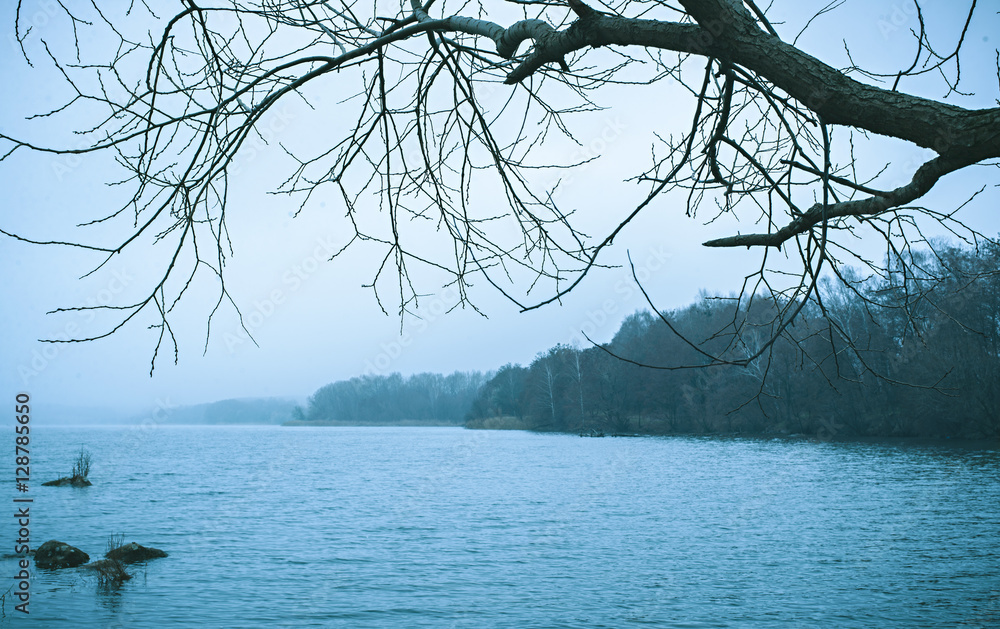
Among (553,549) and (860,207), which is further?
(553,549)

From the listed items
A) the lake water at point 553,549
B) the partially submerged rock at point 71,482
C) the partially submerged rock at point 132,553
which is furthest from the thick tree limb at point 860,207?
the partially submerged rock at point 71,482

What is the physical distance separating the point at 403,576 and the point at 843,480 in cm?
1713

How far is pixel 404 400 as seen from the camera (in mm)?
129000

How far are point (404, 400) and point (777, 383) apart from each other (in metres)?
89.8

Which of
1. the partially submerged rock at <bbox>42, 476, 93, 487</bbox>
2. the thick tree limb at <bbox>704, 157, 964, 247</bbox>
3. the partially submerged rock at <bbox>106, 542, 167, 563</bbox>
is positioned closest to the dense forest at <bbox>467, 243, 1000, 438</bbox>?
the thick tree limb at <bbox>704, 157, 964, 247</bbox>

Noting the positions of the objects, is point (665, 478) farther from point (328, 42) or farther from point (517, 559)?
point (328, 42)

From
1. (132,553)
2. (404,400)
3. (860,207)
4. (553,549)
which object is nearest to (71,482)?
(132,553)

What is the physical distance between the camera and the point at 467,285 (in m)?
2.73

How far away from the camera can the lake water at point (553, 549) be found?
9.80m

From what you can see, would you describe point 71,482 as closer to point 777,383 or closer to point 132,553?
point 132,553

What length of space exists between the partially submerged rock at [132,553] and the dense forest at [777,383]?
10.6 metres

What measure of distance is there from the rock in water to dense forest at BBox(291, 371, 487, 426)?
110 meters

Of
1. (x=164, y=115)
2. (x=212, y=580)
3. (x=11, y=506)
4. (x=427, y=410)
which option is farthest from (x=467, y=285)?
(x=427, y=410)

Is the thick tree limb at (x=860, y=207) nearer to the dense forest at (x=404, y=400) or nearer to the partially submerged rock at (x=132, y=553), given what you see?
the partially submerged rock at (x=132, y=553)
